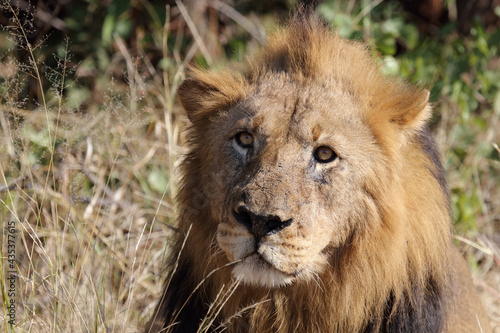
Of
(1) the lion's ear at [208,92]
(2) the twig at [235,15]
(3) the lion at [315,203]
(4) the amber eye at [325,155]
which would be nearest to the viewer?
(3) the lion at [315,203]

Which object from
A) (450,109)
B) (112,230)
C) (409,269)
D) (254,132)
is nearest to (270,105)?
(254,132)

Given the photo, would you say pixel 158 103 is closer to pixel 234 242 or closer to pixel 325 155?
pixel 325 155

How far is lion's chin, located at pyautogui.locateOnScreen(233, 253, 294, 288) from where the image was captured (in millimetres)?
2340

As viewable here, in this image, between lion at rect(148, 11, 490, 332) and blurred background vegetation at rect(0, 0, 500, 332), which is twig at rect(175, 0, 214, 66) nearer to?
blurred background vegetation at rect(0, 0, 500, 332)

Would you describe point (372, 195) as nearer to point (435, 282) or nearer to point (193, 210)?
point (435, 282)

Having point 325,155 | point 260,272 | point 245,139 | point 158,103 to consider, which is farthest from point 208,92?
point 158,103

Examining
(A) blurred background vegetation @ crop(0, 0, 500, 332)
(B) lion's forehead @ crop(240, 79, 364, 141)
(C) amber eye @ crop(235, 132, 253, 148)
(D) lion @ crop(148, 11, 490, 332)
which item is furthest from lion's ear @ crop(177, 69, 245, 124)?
(A) blurred background vegetation @ crop(0, 0, 500, 332)

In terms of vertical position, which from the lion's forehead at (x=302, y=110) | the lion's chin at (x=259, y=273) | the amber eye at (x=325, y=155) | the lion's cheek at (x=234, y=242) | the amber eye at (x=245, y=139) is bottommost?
the lion's chin at (x=259, y=273)

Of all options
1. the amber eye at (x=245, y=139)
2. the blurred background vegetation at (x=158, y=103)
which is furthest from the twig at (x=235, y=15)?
the amber eye at (x=245, y=139)

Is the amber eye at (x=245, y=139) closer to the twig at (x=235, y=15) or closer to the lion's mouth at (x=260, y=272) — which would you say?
the lion's mouth at (x=260, y=272)

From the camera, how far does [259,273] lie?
7.70ft

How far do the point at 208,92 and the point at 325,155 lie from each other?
702 millimetres

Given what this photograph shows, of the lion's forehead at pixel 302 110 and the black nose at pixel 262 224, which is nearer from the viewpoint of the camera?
the black nose at pixel 262 224

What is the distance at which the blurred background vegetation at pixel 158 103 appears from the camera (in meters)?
3.97
